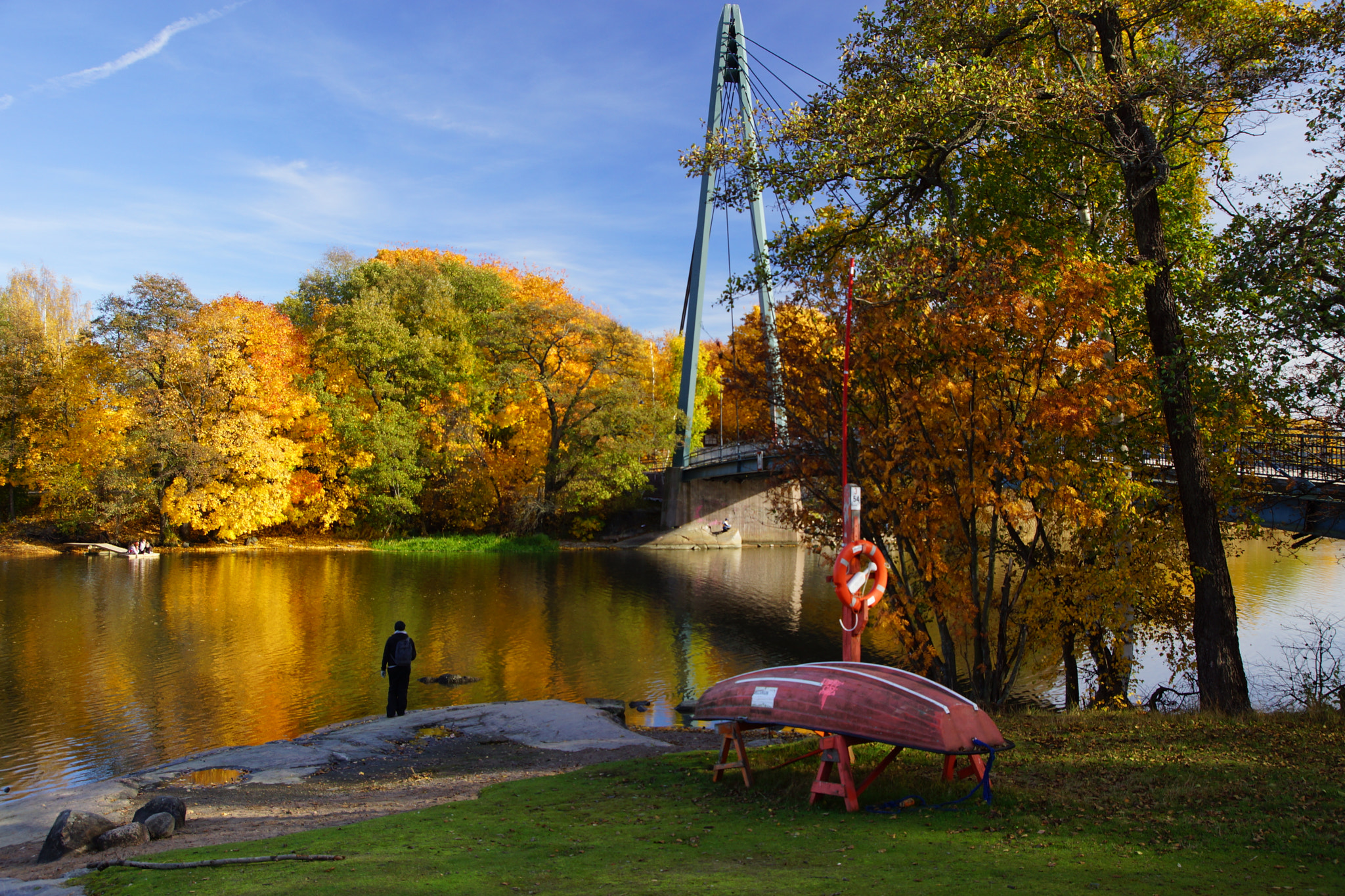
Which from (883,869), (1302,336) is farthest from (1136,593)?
(883,869)

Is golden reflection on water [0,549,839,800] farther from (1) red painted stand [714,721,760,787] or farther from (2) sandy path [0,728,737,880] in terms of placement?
(1) red painted stand [714,721,760,787]

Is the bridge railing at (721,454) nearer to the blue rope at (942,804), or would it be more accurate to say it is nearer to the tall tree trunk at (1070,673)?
the tall tree trunk at (1070,673)

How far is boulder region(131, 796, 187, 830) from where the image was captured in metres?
6.75

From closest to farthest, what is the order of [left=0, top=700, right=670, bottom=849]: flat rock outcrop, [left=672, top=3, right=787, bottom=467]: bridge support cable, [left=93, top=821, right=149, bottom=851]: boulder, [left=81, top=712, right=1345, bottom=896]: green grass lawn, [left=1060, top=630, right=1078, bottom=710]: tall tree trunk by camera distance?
[left=81, top=712, right=1345, bottom=896]: green grass lawn → [left=93, top=821, right=149, bottom=851]: boulder → [left=0, top=700, right=670, bottom=849]: flat rock outcrop → [left=1060, top=630, right=1078, bottom=710]: tall tree trunk → [left=672, top=3, right=787, bottom=467]: bridge support cable

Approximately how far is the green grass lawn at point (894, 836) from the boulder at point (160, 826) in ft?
2.97

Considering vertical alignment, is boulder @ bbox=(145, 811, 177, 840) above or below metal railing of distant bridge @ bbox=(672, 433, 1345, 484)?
below

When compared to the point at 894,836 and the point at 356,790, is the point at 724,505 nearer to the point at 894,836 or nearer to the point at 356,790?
the point at 356,790

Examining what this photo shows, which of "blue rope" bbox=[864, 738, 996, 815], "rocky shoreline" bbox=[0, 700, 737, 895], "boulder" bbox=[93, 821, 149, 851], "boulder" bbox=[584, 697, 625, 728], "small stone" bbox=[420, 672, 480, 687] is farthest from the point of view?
"small stone" bbox=[420, 672, 480, 687]

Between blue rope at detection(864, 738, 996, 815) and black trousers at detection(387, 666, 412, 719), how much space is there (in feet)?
26.6

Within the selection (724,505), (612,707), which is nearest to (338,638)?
(612,707)

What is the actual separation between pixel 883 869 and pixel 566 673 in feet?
42.0

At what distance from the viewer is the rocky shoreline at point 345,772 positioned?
708 centimetres

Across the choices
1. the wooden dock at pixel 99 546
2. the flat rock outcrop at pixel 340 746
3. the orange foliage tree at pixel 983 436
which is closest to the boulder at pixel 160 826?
the flat rock outcrop at pixel 340 746

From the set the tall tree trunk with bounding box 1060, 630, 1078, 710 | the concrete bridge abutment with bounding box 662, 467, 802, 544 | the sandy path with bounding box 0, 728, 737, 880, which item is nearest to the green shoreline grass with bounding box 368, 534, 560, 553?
the concrete bridge abutment with bounding box 662, 467, 802, 544
